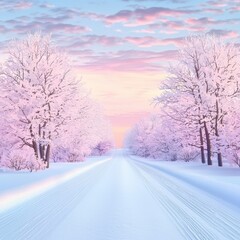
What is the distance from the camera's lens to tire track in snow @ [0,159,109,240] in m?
8.34

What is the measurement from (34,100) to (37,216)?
24.6m

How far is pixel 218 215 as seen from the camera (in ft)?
34.0

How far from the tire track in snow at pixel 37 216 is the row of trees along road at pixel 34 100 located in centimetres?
1868

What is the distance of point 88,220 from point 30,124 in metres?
25.4

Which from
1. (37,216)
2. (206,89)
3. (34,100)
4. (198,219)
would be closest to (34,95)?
(34,100)

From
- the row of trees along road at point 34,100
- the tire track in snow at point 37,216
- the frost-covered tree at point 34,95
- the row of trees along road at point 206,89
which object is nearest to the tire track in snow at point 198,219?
the tire track in snow at point 37,216

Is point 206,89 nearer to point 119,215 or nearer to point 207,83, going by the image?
point 207,83

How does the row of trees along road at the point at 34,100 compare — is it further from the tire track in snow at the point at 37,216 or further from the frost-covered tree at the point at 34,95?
the tire track in snow at the point at 37,216

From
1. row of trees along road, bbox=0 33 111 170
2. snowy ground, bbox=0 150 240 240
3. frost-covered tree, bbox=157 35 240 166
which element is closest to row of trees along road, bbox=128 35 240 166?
frost-covered tree, bbox=157 35 240 166

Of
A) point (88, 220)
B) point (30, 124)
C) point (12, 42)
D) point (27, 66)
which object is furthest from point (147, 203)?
point (12, 42)

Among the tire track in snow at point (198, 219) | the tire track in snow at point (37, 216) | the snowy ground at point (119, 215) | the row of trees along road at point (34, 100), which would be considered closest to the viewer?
the tire track in snow at point (198, 219)

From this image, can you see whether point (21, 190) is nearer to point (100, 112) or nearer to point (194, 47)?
point (194, 47)

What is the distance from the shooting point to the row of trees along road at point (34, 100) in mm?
34500

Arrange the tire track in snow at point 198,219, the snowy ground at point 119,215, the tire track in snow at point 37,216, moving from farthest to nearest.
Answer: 1. the tire track in snow at point 37,216
2. the snowy ground at point 119,215
3. the tire track in snow at point 198,219
